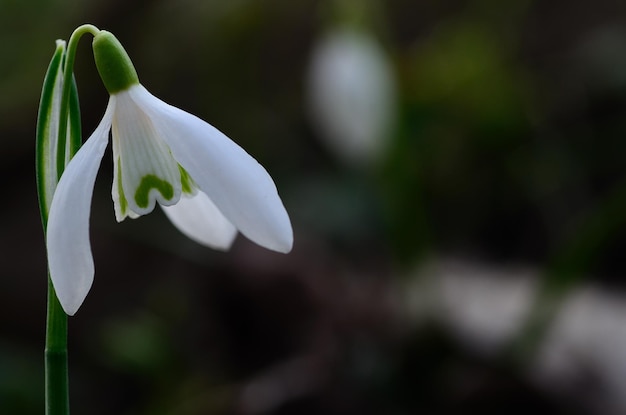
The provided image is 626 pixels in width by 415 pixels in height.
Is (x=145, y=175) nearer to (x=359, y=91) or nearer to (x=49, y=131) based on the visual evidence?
(x=49, y=131)

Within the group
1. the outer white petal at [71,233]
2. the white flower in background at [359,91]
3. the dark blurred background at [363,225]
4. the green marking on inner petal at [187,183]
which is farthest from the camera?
the white flower in background at [359,91]

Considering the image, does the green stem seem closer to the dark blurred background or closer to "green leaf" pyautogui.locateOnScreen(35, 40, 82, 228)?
"green leaf" pyautogui.locateOnScreen(35, 40, 82, 228)

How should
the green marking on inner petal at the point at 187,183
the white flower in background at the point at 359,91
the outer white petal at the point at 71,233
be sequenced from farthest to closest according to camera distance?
1. the white flower in background at the point at 359,91
2. the green marking on inner petal at the point at 187,183
3. the outer white petal at the point at 71,233

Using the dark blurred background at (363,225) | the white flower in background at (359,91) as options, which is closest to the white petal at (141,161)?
the dark blurred background at (363,225)

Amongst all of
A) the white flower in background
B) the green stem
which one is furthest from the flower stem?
the white flower in background

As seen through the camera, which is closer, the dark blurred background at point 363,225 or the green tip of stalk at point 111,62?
the green tip of stalk at point 111,62

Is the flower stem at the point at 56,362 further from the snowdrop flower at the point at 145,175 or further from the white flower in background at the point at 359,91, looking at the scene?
the white flower in background at the point at 359,91

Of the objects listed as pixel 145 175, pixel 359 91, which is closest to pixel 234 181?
pixel 145 175
